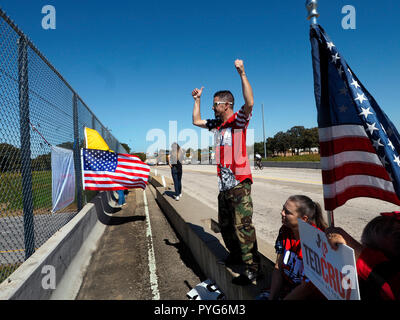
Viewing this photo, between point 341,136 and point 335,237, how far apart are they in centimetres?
83

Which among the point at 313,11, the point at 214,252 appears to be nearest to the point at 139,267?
the point at 214,252

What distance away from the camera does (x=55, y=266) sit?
112 inches

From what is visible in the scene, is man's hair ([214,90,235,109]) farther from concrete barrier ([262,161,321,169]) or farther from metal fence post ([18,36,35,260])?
concrete barrier ([262,161,321,169])

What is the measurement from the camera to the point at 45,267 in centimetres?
254

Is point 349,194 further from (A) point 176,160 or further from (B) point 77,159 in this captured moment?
(A) point 176,160

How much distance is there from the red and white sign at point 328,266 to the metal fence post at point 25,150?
9.15 feet

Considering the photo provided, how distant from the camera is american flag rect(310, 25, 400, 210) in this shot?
1.72 metres

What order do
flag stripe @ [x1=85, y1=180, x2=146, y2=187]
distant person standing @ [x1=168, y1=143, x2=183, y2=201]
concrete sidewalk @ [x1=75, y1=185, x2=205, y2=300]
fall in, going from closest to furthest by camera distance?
1. concrete sidewalk @ [x1=75, y1=185, x2=205, y2=300]
2. flag stripe @ [x1=85, y1=180, x2=146, y2=187]
3. distant person standing @ [x1=168, y1=143, x2=183, y2=201]

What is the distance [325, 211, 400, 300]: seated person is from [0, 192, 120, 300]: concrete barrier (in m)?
2.34

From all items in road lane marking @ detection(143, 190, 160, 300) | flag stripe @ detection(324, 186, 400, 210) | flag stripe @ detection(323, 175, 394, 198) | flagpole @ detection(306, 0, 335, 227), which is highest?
flagpole @ detection(306, 0, 335, 227)

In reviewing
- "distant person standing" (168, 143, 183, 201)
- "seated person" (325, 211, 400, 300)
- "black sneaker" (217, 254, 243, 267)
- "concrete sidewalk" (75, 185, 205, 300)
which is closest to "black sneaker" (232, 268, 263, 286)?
"black sneaker" (217, 254, 243, 267)

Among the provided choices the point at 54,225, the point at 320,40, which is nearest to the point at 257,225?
the point at 54,225
